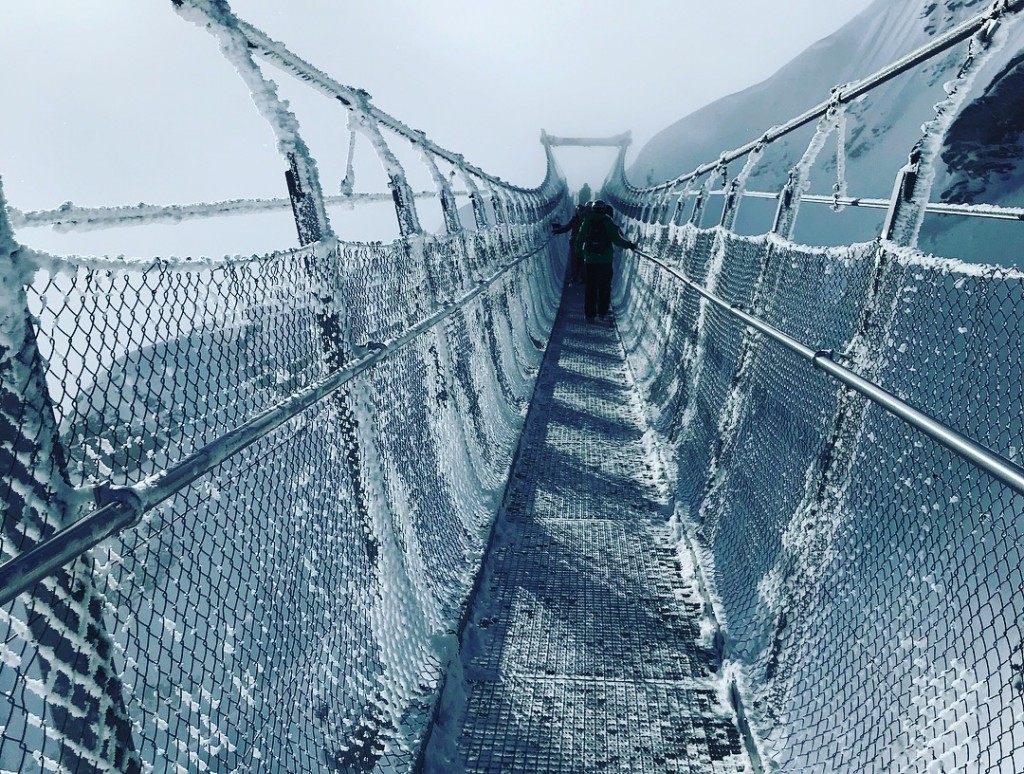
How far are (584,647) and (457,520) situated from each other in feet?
3.78

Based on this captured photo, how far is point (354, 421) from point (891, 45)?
125 m

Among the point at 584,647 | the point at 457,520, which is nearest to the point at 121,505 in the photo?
the point at 584,647

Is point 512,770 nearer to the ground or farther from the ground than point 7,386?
nearer to the ground

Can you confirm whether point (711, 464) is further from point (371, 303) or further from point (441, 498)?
point (371, 303)

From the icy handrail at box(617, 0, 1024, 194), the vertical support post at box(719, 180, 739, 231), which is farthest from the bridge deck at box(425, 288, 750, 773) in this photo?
the icy handrail at box(617, 0, 1024, 194)

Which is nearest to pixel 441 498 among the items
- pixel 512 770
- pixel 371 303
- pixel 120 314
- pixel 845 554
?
pixel 371 303

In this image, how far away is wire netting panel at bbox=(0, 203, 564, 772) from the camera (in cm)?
131

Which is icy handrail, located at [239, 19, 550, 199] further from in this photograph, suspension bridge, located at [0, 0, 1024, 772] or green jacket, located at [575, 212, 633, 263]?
green jacket, located at [575, 212, 633, 263]

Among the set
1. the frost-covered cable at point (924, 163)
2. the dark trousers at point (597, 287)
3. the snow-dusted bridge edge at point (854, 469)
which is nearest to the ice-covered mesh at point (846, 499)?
the snow-dusted bridge edge at point (854, 469)

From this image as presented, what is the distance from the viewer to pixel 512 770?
270cm

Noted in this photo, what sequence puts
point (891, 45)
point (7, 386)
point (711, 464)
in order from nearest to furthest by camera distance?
point (7, 386) → point (711, 464) → point (891, 45)

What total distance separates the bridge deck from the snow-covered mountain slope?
8.10 feet

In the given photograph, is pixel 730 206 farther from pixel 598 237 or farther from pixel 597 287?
pixel 597 287

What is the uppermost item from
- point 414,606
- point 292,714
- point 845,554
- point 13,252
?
point 13,252
